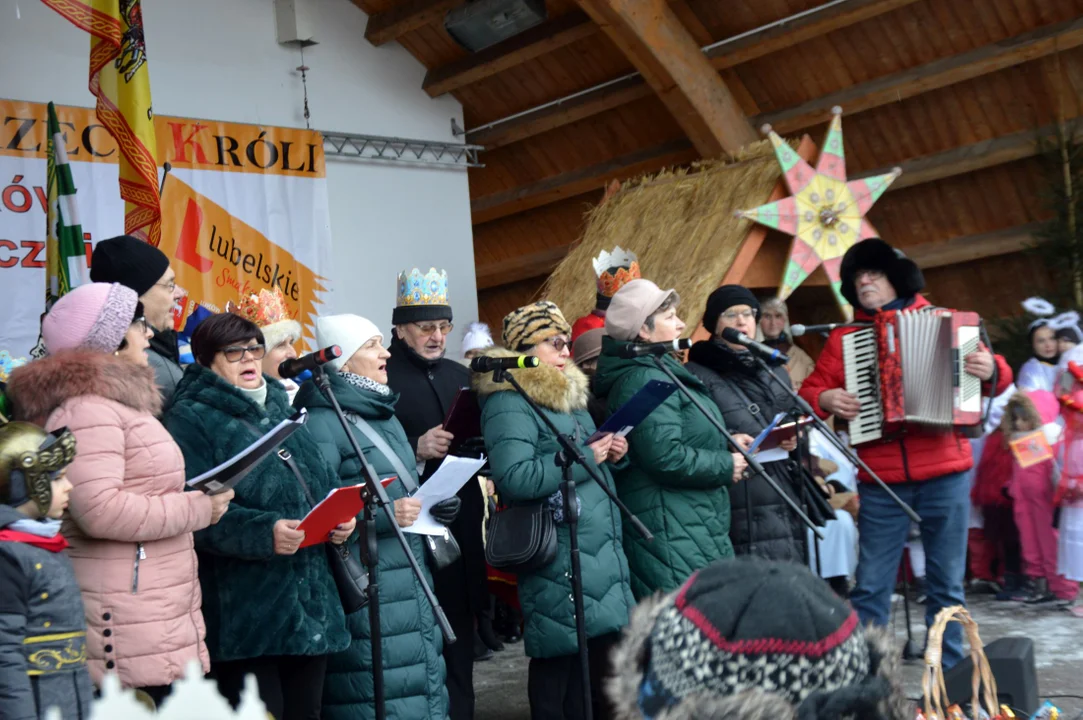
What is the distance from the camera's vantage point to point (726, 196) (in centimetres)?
826

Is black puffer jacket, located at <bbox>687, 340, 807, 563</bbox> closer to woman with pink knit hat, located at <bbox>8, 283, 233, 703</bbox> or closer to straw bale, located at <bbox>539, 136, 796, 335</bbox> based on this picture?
woman with pink knit hat, located at <bbox>8, 283, 233, 703</bbox>

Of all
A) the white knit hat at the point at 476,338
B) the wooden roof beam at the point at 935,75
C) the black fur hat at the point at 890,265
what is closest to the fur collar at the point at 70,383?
the black fur hat at the point at 890,265

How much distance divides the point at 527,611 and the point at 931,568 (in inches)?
68.7

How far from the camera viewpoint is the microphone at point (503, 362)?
3451 millimetres

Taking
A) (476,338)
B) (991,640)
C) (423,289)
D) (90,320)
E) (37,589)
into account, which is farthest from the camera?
(476,338)

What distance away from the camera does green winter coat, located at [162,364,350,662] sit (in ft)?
10.2

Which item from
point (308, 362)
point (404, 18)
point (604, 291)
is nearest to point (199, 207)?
point (404, 18)

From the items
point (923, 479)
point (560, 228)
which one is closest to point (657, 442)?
point (923, 479)

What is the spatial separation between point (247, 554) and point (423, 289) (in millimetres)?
1810

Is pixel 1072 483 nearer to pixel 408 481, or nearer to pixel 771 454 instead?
pixel 771 454

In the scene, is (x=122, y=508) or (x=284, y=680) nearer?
(x=122, y=508)

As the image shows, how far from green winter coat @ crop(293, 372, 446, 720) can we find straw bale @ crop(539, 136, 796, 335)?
14.1 ft

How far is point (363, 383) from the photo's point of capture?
361 centimetres

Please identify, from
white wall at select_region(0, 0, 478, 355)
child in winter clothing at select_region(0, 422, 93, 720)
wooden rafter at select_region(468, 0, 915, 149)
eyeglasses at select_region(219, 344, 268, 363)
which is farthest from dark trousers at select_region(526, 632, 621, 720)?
wooden rafter at select_region(468, 0, 915, 149)
